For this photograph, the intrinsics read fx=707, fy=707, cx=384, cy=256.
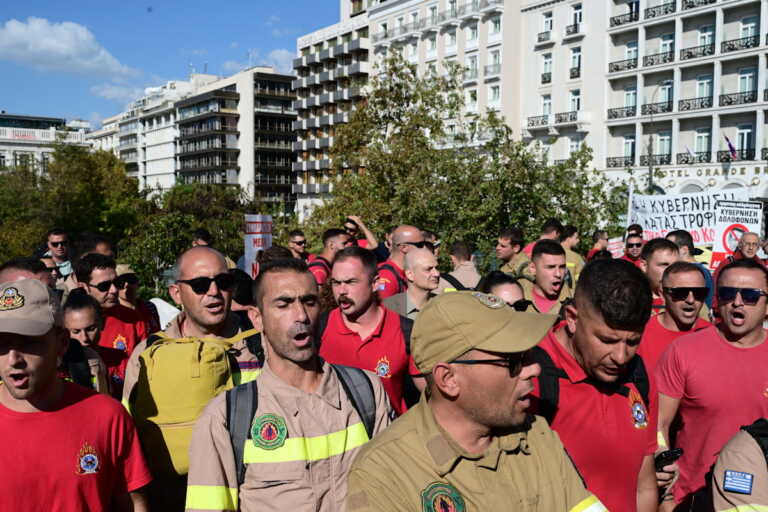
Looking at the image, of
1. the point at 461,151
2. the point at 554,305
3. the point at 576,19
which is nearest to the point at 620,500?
the point at 554,305

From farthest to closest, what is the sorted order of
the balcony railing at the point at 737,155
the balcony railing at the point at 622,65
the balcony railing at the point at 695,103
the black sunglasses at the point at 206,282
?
the balcony railing at the point at 622,65 → the balcony railing at the point at 695,103 → the balcony railing at the point at 737,155 → the black sunglasses at the point at 206,282

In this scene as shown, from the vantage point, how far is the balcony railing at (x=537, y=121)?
48.6 m

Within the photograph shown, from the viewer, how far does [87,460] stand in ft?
9.62

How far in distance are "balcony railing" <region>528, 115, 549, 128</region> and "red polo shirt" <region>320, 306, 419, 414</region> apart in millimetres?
45765

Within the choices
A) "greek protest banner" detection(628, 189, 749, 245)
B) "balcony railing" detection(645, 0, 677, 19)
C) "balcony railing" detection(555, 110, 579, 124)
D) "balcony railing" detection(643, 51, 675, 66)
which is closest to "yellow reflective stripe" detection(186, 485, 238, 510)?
"greek protest banner" detection(628, 189, 749, 245)

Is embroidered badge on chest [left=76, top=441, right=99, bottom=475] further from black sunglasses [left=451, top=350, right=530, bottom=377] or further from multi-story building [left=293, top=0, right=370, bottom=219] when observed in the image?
multi-story building [left=293, top=0, right=370, bottom=219]

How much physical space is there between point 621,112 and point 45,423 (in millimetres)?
46280

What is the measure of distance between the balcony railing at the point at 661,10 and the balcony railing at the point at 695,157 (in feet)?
28.3

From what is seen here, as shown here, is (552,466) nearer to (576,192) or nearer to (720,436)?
(720,436)

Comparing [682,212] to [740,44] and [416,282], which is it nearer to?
[416,282]

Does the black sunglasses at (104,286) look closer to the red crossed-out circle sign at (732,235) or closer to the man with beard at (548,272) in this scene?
the man with beard at (548,272)

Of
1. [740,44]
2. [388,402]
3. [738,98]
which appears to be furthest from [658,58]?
[388,402]

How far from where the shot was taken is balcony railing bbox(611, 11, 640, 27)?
44125mm

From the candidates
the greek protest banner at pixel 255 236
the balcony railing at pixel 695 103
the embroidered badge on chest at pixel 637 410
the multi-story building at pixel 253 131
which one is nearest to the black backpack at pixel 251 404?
the embroidered badge on chest at pixel 637 410
